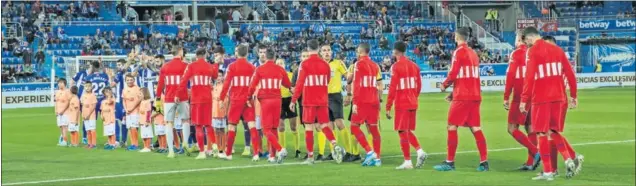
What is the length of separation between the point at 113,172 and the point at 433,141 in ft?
28.6

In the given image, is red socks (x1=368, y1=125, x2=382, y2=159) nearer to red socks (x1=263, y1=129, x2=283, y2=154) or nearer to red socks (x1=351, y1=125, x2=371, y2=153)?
red socks (x1=351, y1=125, x2=371, y2=153)

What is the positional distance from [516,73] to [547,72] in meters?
1.79

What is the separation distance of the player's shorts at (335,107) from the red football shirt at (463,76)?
3.26 m

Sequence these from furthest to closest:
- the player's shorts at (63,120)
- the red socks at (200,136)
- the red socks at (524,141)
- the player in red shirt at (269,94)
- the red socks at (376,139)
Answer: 1. the player's shorts at (63,120)
2. the red socks at (200,136)
3. the player in red shirt at (269,94)
4. the red socks at (376,139)
5. the red socks at (524,141)

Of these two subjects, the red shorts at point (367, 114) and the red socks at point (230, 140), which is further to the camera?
the red socks at point (230, 140)

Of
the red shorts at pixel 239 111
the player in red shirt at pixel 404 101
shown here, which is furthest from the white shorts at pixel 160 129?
the player in red shirt at pixel 404 101

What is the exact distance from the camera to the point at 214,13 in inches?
2432

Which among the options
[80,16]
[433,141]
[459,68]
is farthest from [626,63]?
[459,68]

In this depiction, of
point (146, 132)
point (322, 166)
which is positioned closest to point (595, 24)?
point (146, 132)

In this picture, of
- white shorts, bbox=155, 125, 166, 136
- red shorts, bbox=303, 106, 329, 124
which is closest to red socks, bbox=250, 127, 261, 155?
red shorts, bbox=303, 106, 329, 124

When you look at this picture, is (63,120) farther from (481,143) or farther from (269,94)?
(481,143)

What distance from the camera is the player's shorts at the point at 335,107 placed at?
64.2 feet

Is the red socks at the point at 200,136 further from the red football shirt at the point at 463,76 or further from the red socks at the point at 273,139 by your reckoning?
the red football shirt at the point at 463,76

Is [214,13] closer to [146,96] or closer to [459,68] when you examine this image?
[146,96]
